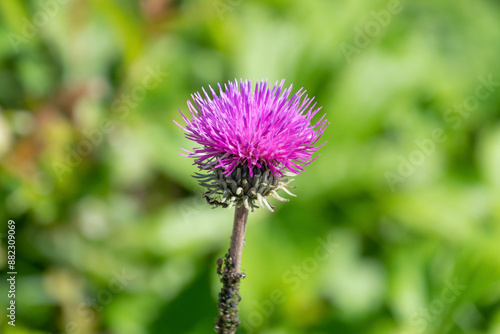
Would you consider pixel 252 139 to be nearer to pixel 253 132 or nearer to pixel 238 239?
pixel 253 132

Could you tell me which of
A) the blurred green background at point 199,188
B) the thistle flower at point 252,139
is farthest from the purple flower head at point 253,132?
the blurred green background at point 199,188

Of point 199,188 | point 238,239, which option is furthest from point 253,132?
point 199,188

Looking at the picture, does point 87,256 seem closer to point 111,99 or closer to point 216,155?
point 111,99

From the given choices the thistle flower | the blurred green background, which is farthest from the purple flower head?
the blurred green background

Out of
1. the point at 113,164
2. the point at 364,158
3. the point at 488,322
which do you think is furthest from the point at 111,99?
the point at 488,322

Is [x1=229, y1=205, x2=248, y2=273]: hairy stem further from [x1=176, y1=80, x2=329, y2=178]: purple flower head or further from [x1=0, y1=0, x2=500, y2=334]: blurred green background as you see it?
[x1=0, y1=0, x2=500, y2=334]: blurred green background

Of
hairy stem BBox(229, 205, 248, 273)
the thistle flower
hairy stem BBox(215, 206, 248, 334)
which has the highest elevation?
the thistle flower

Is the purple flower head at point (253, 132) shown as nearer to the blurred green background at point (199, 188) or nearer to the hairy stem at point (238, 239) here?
the hairy stem at point (238, 239)
